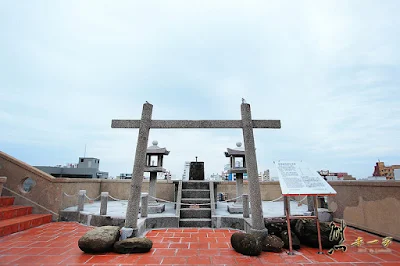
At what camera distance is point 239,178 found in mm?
8539

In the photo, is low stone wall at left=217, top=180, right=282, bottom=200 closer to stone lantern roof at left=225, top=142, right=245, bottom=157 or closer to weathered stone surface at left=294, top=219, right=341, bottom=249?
stone lantern roof at left=225, top=142, right=245, bottom=157

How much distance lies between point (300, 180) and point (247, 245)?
77.3 inches

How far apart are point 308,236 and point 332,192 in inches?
55.3

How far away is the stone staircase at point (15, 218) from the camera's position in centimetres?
571

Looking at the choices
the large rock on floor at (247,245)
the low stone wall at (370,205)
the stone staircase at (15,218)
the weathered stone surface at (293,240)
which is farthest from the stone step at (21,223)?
the low stone wall at (370,205)

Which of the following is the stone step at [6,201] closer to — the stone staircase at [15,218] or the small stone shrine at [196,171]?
the stone staircase at [15,218]

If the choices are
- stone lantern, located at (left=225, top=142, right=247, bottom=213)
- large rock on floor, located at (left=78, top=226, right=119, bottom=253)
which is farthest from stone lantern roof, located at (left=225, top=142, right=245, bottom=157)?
large rock on floor, located at (left=78, top=226, right=119, bottom=253)

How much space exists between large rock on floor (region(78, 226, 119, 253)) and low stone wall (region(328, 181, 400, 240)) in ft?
23.9

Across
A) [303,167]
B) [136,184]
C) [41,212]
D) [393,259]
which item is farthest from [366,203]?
[41,212]

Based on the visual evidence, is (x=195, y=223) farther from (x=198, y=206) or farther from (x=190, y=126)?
(x=190, y=126)

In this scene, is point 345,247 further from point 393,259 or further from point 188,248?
point 188,248

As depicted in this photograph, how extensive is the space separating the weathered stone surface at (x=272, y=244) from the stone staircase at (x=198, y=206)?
251cm

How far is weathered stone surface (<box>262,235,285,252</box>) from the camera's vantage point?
14.9ft

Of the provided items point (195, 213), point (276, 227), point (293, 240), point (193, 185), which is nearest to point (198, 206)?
point (195, 213)
